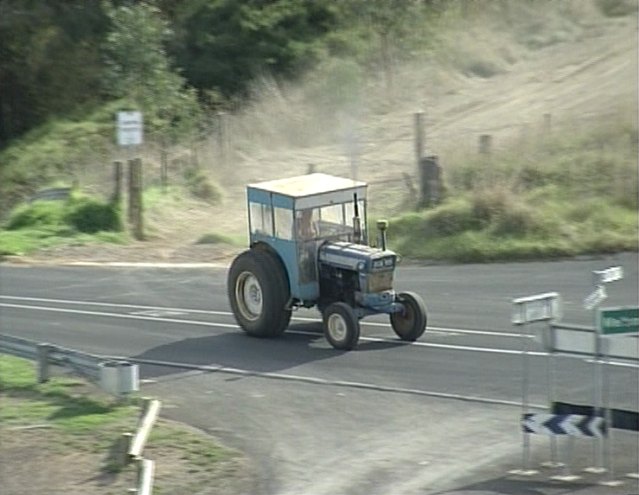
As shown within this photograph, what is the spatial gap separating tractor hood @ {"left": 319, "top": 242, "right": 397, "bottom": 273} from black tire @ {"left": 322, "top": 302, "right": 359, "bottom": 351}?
1.68ft

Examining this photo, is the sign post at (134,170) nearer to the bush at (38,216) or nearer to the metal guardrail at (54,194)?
the bush at (38,216)

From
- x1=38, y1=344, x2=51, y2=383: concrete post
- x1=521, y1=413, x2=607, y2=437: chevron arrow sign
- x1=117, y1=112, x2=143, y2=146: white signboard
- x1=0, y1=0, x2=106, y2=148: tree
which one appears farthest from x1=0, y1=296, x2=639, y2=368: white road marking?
x1=0, y1=0, x2=106, y2=148: tree

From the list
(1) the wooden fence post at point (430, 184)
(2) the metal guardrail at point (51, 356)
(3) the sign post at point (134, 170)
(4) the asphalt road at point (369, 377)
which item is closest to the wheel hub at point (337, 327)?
(4) the asphalt road at point (369, 377)

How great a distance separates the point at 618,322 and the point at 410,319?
6983 mm

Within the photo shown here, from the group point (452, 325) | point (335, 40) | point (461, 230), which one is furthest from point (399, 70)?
point (452, 325)

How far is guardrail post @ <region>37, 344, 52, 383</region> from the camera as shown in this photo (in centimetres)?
1672

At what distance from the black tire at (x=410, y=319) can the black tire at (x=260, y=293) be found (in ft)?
4.68

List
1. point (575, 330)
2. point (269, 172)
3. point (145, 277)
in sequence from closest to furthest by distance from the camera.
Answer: point (575, 330)
point (145, 277)
point (269, 172)

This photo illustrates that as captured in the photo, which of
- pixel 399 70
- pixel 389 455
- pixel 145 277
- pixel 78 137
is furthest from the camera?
pixel 399 70

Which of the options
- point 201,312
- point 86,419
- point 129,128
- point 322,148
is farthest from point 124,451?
point 322,148

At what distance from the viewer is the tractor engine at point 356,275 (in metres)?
18.7

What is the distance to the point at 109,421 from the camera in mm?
14930

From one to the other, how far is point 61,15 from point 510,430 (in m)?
38.3

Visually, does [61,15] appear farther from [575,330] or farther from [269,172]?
[575,330]
